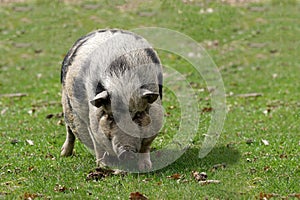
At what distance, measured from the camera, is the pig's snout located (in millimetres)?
8555

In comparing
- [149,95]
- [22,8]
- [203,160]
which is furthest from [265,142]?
[22,8]

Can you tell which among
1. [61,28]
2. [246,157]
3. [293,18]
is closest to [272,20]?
[293,18]

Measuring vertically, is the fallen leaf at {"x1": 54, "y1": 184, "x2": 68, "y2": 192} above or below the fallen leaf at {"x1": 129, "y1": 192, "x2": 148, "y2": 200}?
below

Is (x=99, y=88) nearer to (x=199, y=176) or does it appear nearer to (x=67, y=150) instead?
(x=199, y=176)

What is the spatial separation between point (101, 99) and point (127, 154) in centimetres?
94

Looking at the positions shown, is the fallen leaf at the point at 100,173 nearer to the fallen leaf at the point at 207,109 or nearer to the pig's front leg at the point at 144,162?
the pig's front leg at the point at 144,162

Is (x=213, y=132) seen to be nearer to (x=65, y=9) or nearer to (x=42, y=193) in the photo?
(x=42, y=193)

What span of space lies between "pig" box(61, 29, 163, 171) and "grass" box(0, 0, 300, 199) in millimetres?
534

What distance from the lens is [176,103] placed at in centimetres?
1673

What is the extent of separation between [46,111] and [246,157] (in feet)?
24.4

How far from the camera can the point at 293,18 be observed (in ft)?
89.7

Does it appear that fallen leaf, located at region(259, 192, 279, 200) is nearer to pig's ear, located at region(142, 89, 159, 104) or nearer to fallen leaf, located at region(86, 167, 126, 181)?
pig's ear, located at region(142, 89, 159, 104)

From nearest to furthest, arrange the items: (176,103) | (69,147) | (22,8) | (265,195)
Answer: (265,195)
(69,147)
(176,103)
(22,8)

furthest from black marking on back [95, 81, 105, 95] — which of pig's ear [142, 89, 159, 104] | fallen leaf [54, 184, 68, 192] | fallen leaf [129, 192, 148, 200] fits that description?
fallen leaf [129, 192, 148, 200]
